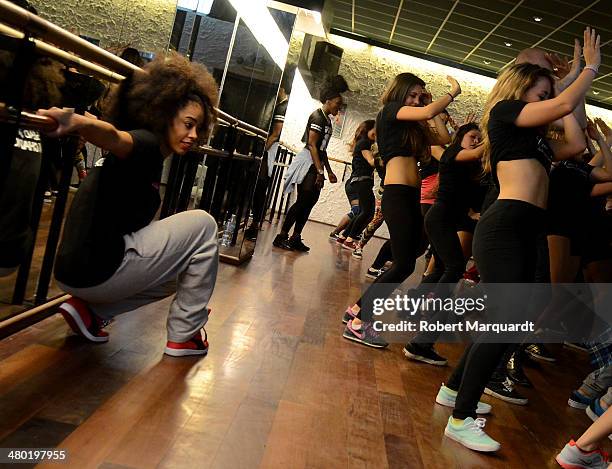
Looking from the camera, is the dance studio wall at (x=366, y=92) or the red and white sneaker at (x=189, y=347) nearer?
the red and white sneaker at (x=189, y=347)

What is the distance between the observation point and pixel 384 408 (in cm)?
272

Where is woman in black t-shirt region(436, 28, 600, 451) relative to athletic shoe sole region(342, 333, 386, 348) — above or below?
above

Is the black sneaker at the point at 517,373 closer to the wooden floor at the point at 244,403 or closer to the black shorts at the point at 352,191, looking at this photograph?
the wooden floor at the point at 244,403

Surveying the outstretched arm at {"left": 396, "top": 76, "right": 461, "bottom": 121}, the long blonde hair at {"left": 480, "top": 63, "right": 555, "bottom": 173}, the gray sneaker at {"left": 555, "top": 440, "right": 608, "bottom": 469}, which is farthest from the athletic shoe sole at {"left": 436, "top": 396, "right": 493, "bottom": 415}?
the outstretched arm at {"left": 396, "top": 76, "right": 461, "bottom": 121}

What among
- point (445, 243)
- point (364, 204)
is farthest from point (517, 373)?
point (364, 204)

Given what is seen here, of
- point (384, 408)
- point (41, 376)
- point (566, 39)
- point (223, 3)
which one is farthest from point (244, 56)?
point (566, 39)

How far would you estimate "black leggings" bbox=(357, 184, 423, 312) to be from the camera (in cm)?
366

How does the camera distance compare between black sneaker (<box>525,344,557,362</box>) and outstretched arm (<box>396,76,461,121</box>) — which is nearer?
outstretched arm (<box>396,76,461,121</box>)

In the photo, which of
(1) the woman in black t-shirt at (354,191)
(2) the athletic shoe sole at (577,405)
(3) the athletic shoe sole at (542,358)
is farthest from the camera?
(1) the woman in black t-shirt at (354,191)

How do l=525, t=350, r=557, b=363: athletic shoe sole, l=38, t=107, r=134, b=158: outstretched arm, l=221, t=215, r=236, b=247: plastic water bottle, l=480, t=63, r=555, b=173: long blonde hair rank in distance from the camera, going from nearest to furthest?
l=38, t=107, r=134, b=158: outstretched arm < l=480, t=63, r=555, b=173: long blonde hair < l=525, t=350, r=557, b=363: athletic shoe sole < l=221, t=215, r=236, b=247: plastic water bottle

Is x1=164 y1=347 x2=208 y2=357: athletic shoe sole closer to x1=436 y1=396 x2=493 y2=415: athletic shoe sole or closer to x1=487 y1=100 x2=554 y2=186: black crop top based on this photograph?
x1=436 y1=396 x2=493 y2=415: athletic shoe sole

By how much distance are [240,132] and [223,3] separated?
1.08 metres

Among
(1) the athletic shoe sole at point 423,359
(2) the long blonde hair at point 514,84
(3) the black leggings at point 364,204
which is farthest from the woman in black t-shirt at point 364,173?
(2) the long blonde hair at point 514,84

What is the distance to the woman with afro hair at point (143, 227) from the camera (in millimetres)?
2293
